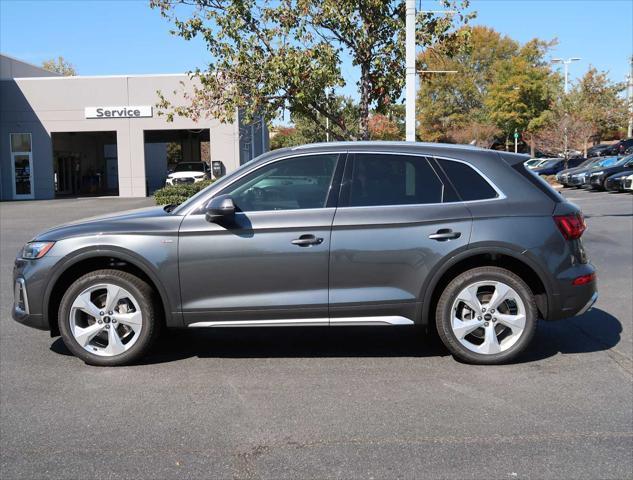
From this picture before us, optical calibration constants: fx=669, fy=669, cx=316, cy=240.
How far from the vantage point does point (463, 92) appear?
64.4 metres

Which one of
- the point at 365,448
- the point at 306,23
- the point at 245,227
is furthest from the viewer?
the point at 306,23

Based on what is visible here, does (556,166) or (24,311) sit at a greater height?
(556,166)

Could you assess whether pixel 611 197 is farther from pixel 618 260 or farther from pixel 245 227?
pixel 245 227

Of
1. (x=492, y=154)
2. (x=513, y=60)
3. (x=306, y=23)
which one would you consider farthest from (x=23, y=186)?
(x=513, y=60)

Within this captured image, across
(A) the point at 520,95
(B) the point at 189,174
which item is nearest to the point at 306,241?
(B) the point at 189,174

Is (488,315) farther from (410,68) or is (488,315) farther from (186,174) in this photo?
(186,174)

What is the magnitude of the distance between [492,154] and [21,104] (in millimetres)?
35500

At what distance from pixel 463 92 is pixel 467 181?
2436 inches

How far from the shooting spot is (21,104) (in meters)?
35.9

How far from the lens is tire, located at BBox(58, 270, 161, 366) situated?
5.42 m

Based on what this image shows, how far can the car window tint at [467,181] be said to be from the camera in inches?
215

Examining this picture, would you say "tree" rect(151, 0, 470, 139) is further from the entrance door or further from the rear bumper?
the entrance door

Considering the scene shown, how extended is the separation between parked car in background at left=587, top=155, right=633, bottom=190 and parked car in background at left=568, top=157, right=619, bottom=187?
Answer: 470 mm

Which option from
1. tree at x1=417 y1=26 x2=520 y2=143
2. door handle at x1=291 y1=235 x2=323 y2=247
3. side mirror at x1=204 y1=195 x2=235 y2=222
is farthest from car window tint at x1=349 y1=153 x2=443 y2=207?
tree at x1=417 y1=26 x2=520 y2=143
